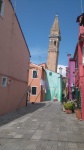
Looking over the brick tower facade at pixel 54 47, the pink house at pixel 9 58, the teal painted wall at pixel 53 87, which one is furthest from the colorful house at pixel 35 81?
the brick tower facade at pixel 54 47

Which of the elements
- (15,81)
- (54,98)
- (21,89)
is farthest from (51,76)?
(15,81)

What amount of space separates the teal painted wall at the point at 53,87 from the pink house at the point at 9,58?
20.4 metres

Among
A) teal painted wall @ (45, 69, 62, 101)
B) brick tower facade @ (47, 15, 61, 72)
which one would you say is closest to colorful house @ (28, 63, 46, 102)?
teal painted wall @ (45, 69, 62, 101)

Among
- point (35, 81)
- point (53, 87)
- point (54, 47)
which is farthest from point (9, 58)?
point (54, 47)

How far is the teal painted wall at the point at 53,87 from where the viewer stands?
39094mm

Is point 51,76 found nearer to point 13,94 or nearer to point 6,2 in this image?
point 13,94

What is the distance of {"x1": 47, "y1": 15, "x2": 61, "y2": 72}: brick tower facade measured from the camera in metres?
68.1

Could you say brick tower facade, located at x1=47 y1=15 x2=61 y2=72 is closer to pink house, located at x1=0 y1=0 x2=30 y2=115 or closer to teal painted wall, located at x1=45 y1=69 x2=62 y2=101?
teal painted wall, located at x1=45 y1=69 x2=62 y2=101

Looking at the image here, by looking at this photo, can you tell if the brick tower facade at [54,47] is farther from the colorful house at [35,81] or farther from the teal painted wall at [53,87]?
the colorful house at [35,81]

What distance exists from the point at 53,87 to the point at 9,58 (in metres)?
25.4

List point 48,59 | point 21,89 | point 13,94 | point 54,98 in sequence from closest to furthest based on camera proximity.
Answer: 1. point 13,94
2. point 21,89
3. point 54,98
4. point 48,59

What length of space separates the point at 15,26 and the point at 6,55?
11.1ft

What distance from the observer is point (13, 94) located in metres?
16.7

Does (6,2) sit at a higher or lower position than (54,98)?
higher
